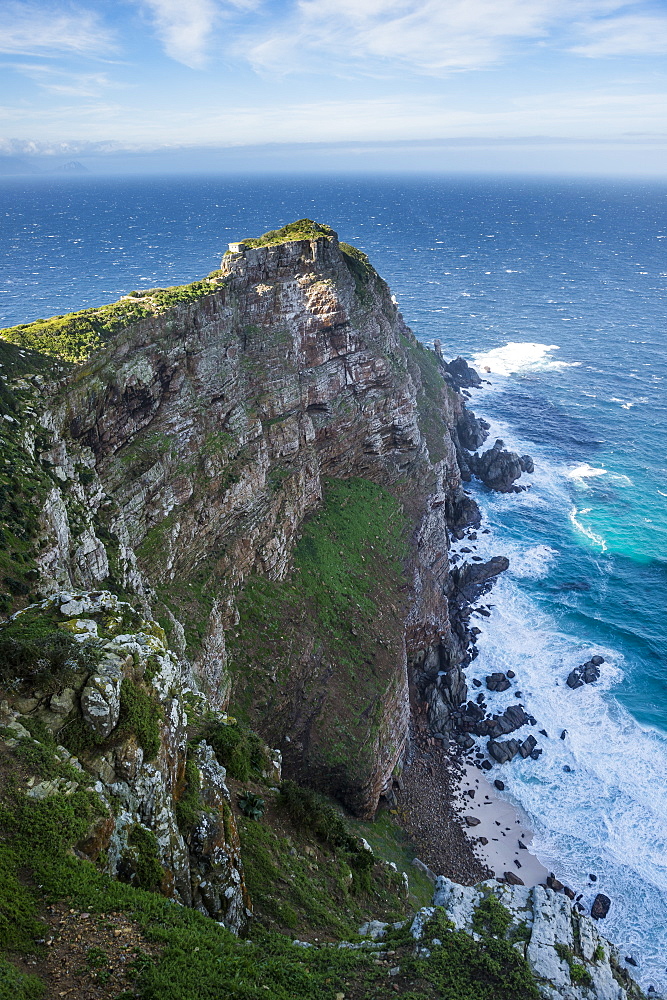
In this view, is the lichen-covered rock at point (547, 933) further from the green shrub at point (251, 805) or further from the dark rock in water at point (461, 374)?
the dark rock in water at point (461, 374)

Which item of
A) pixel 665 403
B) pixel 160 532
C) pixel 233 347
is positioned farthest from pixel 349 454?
pixel 665 403

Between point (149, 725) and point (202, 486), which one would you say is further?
point (202, 486)

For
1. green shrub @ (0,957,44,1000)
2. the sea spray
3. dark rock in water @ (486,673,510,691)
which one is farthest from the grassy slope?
dark rock in water @ (486,673,510,691)

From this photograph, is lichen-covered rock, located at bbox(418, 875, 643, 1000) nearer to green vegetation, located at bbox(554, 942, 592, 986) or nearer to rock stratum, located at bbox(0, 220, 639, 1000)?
green vegetation, located at bbox(554, 942, 592, 986)

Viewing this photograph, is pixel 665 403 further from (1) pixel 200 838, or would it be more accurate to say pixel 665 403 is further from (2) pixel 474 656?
(1) pixel 200 838

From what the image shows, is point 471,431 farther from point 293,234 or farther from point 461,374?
point 293,234

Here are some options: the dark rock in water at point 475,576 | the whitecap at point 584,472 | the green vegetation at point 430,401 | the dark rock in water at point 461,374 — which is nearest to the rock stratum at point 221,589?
the dark rock in water at point 475,576

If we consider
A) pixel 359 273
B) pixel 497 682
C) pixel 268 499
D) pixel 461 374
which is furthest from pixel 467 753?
pixel 461 374
